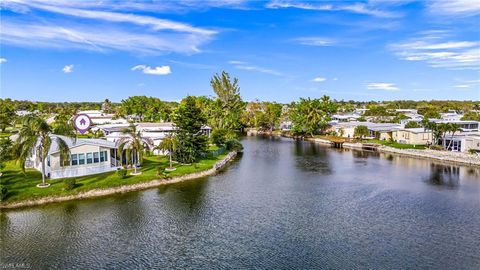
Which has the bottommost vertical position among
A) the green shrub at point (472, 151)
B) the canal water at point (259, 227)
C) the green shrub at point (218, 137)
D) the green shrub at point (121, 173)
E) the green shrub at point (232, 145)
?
the canal water at point (259, 227)

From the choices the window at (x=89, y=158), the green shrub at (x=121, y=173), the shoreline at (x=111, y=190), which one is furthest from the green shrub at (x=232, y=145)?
the window at (x=89, y=158)

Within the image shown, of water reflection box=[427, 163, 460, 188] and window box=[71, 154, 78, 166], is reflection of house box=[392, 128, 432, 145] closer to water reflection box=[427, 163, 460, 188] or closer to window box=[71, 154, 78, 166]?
water reflection box=[427, 163, 460, 188]

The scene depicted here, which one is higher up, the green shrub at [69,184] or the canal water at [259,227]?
the green shrub at [69,184]

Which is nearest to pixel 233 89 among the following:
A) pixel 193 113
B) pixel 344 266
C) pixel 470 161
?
pixel 193 113

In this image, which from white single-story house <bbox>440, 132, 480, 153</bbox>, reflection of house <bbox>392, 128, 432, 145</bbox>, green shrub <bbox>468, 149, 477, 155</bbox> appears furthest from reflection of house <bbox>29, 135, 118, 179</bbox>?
reflection of house <bbox>392, 128, 432, 145</bbox>

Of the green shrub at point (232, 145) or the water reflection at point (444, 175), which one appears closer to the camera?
the water reflection at point (444, 175)

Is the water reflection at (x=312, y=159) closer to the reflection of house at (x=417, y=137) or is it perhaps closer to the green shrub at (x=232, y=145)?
the green shrub at (x=232, y=145)
